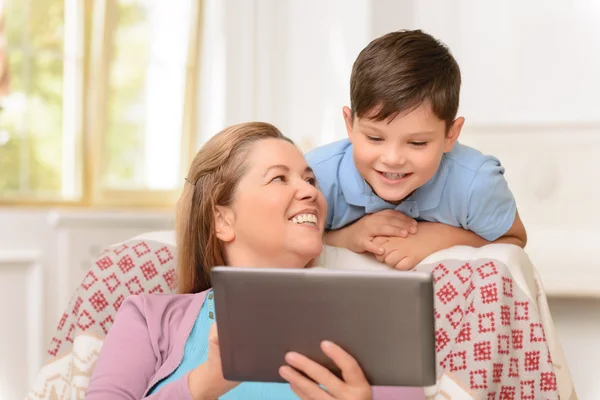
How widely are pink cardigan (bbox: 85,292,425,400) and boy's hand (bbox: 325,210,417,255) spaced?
36 centimetres

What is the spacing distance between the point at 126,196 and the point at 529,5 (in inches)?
81.5

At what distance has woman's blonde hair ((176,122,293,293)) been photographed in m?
1.81

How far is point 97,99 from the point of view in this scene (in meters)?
3.86

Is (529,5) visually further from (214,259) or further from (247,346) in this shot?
(247,346)

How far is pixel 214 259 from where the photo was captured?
6.03ft

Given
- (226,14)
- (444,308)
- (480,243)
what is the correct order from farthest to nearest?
(226,14) < (480,243) < (444,308)

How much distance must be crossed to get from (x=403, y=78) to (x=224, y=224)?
1.53ft

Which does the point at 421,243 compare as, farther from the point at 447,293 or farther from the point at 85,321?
the point at 85,321

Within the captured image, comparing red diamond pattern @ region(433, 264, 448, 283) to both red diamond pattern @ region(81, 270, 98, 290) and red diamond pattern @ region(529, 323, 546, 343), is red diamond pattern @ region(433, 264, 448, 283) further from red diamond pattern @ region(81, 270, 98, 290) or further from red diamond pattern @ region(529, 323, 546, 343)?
red diamond pattern @ region(81, 270, 98, 290)

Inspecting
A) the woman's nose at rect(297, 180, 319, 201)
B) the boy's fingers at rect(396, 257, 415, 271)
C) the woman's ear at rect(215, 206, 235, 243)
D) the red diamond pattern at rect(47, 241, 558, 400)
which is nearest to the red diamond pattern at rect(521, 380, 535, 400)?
the red diamond pattern at rect(47, 241, 558, 400)

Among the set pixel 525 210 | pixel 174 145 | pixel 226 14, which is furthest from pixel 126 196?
pixel 525 210

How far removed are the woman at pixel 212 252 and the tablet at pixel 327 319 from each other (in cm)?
14

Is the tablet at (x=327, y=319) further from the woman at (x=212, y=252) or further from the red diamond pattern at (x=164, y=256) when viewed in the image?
the red diamond pattern at (x=164, y=256)

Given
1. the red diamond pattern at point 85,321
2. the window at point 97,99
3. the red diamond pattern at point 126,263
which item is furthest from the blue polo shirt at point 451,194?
the window at point 97,99
